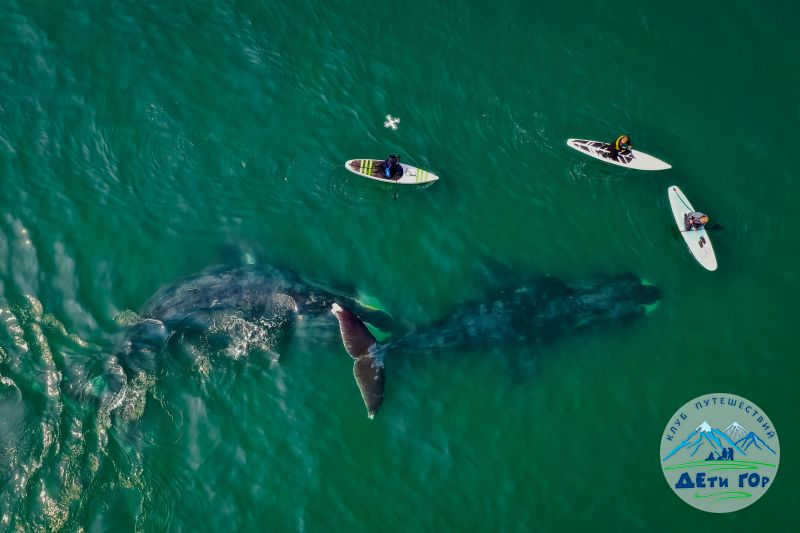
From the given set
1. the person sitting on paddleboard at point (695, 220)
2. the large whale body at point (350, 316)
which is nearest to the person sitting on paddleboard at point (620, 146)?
the person sitting on paddleboard at point (695, 220)

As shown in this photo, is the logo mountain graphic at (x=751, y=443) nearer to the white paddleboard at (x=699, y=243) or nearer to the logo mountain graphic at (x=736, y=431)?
the logo mountain graphic at (x=736, y=431)

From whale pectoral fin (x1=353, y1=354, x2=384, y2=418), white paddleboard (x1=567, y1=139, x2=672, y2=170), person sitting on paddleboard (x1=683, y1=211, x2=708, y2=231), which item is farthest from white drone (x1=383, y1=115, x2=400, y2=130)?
person sitting on paddleboard (x1=683, y1=211, x2=708, y2=231)

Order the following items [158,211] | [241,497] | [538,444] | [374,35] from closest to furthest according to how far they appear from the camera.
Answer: [241,497]
[538,444]
[158,211]
[374,35]

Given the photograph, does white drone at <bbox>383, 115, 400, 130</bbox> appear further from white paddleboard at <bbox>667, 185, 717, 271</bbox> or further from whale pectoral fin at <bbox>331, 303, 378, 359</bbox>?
white paddleboard at <bbox>667, 185, 717, 271</bbox>

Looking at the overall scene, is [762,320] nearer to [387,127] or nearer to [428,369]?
[428,369]

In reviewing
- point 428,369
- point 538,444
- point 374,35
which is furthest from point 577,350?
point 374,35

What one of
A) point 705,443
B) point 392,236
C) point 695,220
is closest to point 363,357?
point 392,236

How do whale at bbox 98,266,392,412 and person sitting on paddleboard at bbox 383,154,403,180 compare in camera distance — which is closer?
whale at bbox 98,266,392,412
